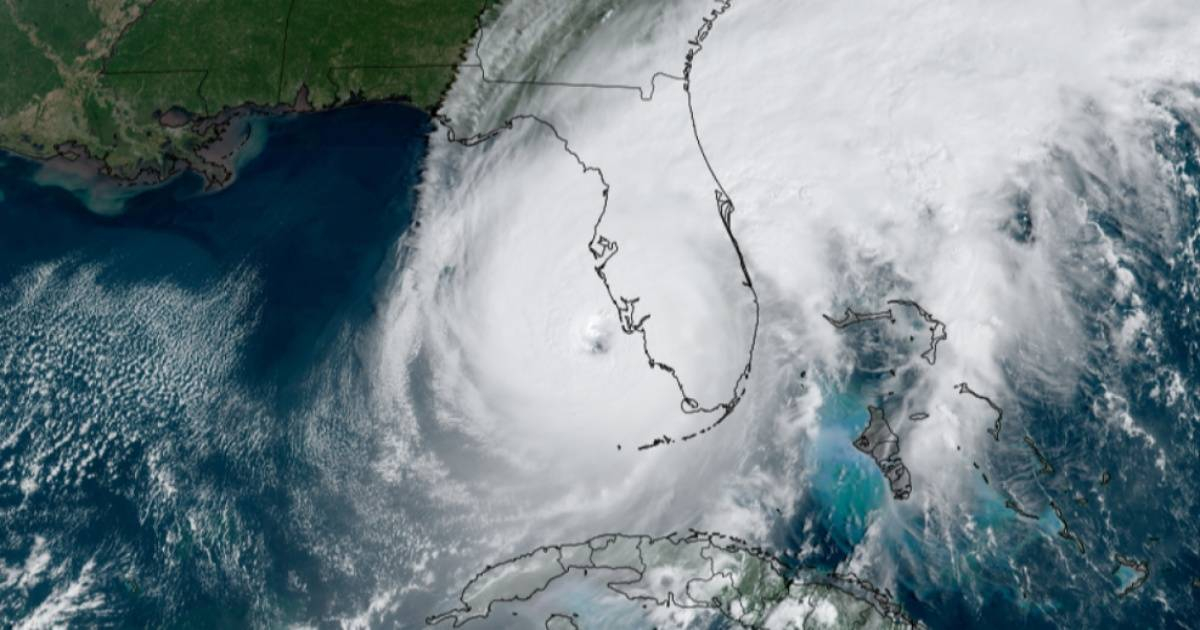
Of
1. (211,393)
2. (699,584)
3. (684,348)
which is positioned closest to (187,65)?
(211,393)

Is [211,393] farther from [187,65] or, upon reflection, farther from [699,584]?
[699,584]

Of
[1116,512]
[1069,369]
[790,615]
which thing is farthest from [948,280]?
[790,615]

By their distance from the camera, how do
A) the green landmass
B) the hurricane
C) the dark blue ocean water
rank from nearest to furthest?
the hurricane
the green landmass
the dark blue ocean water

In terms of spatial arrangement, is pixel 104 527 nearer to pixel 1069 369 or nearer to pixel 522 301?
pixel 522 301

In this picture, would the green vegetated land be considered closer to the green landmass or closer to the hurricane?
the hurricane

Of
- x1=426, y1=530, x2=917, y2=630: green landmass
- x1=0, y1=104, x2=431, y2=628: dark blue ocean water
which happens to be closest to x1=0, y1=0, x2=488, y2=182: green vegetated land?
x1=0, y1=104, x2=431, y2=628: dark blue ocean water
